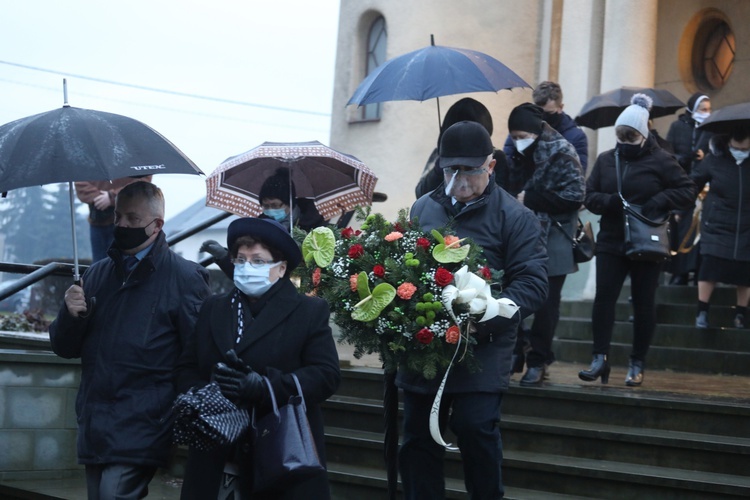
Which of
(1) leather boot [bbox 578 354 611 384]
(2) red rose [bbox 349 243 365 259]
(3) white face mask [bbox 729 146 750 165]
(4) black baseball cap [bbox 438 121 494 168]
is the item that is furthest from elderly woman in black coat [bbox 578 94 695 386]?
(2) red rose [bbox 349 243 365 259]

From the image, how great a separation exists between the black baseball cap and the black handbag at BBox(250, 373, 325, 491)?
1.74m

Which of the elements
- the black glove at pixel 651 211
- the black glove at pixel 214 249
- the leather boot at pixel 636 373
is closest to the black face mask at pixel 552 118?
the black glove at pixel 651 211

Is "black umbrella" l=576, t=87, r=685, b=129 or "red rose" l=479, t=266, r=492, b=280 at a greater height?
"black umbrella" l=576, t=87, r=685, b=129

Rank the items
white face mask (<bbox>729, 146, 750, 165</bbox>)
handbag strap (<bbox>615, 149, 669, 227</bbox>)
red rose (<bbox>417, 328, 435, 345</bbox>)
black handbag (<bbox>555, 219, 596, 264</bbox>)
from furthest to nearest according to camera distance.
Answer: white face mask (<bbox>729, 146, 750, 165</bbox>)
handbag strap (<bbox>615, 149, 669, 227</bbox>)
black handbag (<bbox>555, 219, 596, 264</bbox>)
red rose (<bbox>417, 328, 435, 345</bbox>)

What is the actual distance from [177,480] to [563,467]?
9.57ft

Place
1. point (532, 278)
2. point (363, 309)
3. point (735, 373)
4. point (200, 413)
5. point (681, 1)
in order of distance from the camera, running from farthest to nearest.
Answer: point (681, 1) → point (735, 373) → point (532, 278) → point (363, 309) → point (200, 413)

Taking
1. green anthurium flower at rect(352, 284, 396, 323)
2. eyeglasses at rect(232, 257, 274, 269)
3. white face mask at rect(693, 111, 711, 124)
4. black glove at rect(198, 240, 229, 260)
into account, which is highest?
white face mask at rect(693, 111, 711, 124)

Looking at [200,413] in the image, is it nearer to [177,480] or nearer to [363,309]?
[363,309]

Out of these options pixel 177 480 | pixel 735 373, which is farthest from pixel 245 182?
pixel 735 373

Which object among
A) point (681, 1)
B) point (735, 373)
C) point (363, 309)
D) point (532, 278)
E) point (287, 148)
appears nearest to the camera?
point (363, 309)

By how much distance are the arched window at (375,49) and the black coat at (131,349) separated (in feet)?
39.2

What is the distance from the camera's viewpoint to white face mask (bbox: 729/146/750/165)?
1021 cm

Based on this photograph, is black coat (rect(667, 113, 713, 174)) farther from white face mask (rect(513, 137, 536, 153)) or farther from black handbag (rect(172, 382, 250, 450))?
black handbag (rect(172, 382, 250, 450))

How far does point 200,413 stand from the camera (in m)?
4.93
